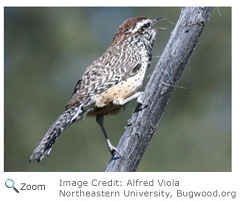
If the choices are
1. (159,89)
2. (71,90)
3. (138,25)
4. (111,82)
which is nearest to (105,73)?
(111,82)

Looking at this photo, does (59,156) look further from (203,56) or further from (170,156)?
(203,56)

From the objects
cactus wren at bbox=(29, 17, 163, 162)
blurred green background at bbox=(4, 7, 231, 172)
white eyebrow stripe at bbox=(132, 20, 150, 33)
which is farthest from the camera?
blurred green background at bbox=(4, 7, 231, 172)

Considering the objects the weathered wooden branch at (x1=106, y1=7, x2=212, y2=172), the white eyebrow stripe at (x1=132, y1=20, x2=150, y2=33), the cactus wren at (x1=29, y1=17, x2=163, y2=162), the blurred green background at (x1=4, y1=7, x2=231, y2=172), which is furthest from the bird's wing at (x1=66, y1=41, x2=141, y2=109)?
the blurred green background at (x1=4, y1=7, x2=231, y2=172)

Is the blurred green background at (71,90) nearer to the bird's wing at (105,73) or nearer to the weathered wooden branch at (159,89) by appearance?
the bird's wing at (105,73)

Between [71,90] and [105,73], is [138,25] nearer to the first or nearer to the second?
[105,73]

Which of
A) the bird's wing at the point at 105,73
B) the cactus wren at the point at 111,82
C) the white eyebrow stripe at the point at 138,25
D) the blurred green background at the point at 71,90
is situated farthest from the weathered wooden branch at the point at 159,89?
the blurred green background at the point at 71,90
